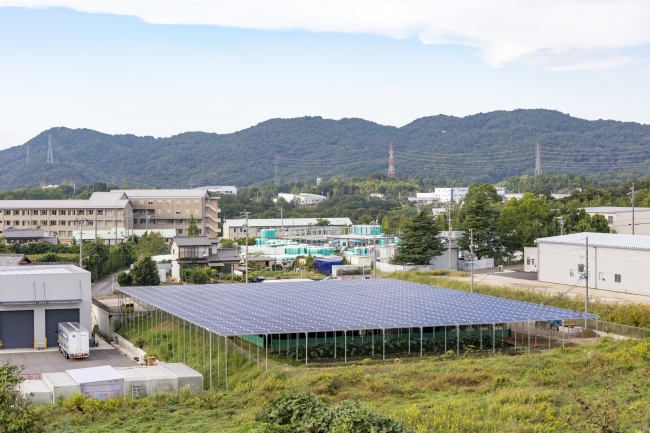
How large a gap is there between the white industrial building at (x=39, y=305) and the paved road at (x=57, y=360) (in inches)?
42.1

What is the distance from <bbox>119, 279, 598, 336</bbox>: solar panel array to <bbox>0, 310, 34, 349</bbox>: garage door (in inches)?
146

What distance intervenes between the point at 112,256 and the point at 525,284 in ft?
86.1

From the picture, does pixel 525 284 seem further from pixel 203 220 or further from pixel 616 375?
pixel 203 220

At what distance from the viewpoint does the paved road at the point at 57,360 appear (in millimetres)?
23844

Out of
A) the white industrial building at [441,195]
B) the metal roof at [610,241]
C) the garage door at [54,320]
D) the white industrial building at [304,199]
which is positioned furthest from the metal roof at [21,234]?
the white industrial building at [441,195]

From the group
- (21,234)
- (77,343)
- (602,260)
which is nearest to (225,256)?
(21,234)

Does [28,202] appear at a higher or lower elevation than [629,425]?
higher

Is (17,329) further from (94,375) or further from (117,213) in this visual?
(117,213)

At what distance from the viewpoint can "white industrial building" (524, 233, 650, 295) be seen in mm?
Result: 31703

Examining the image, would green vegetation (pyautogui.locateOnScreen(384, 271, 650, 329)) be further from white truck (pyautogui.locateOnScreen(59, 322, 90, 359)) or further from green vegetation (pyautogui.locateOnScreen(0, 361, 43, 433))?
green vegetation (pyautogui.locateOnScreen(0, 361, 43, 433))

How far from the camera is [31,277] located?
1111 inches

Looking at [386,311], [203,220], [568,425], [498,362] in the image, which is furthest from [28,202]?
[568,425]

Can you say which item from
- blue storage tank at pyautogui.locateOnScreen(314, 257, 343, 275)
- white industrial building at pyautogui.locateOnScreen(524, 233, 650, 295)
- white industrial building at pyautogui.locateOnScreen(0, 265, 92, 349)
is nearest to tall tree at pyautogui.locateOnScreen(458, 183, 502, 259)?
blue storage tank at pyautogui.locateOnScreen(314, 257, 343, 275)

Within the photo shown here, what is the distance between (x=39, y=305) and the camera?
28.0m
